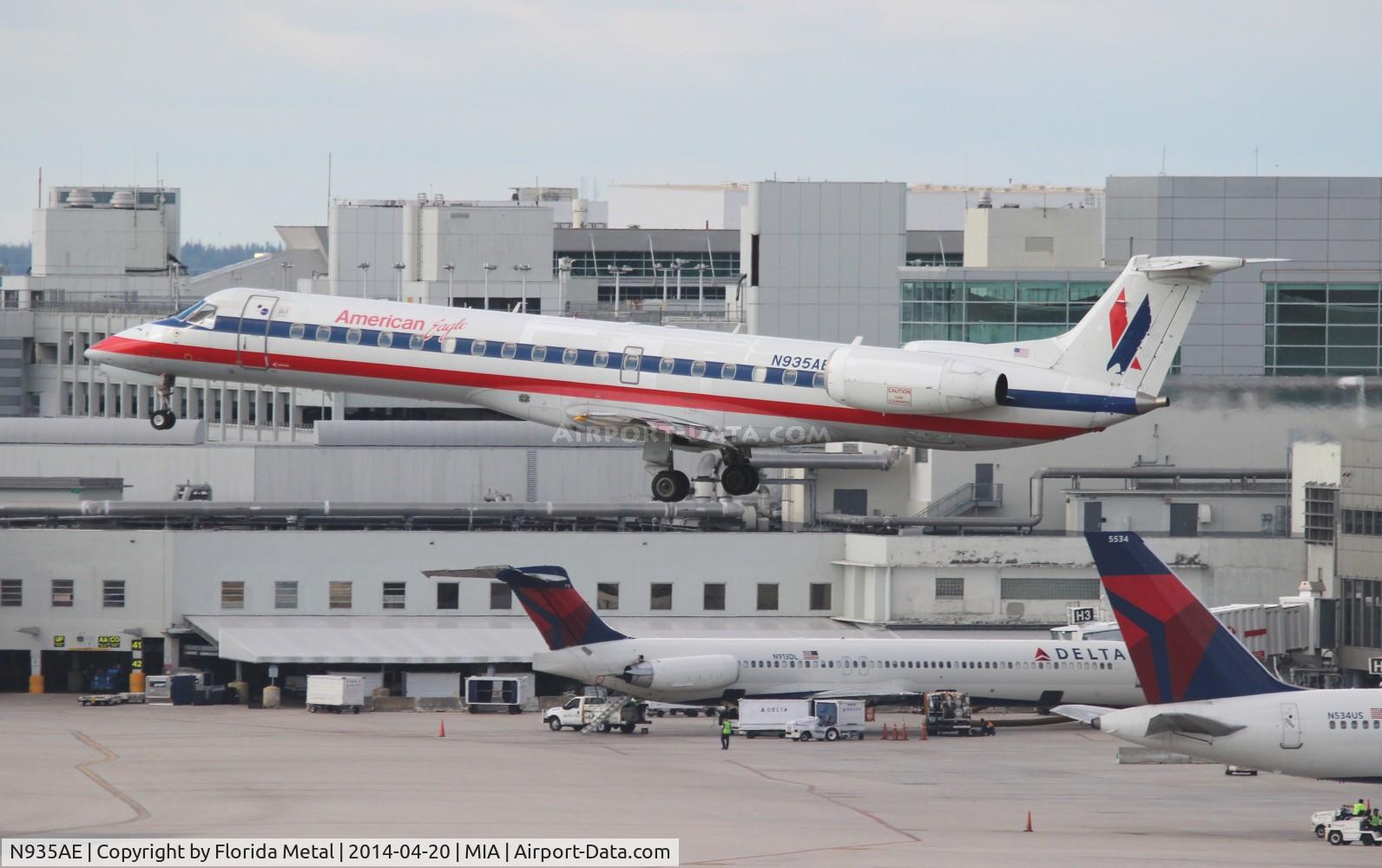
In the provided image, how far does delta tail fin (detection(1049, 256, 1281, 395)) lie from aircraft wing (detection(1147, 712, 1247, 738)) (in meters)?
9.48

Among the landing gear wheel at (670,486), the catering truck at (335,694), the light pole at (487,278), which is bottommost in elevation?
the catering truck at (335,694)

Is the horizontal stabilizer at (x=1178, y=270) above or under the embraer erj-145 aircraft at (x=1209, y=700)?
above

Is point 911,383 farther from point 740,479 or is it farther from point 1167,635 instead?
point 1167,635

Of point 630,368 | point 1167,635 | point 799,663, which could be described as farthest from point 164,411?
point 799,663

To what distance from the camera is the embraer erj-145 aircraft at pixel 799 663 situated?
292ft

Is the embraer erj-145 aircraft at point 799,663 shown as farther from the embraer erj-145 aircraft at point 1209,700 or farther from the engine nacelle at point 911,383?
the engine nacelle at point 911,383

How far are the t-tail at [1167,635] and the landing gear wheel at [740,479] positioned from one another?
30.5ft

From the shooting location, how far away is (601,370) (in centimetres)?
6044

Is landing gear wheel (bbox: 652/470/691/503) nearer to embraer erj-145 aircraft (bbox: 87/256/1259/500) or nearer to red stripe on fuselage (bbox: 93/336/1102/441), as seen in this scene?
embraer erj-145 aircraft (bbox: 87/256/1259/500)

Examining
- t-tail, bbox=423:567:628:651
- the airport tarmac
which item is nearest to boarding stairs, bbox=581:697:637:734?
the airport tarmac

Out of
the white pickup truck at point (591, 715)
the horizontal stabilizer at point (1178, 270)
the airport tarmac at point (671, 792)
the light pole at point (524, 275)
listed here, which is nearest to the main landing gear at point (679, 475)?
the airport tarmac at point (671, 792)

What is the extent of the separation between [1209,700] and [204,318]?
99.2 ft

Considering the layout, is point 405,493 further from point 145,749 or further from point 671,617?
point 145,749

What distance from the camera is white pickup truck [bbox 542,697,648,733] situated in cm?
9031
